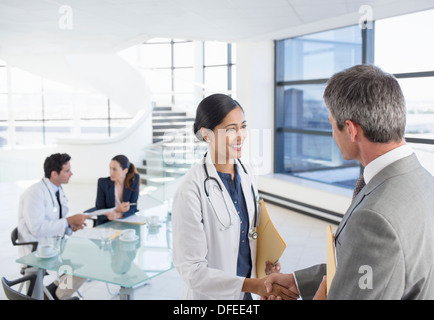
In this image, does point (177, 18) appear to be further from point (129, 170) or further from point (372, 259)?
point (372, 259)

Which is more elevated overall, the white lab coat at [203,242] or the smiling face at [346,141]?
the smiling face at [346,141]

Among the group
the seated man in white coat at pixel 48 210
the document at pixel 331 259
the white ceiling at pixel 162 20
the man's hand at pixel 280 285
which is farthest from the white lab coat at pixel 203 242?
the white ceiling at pixel 162 20

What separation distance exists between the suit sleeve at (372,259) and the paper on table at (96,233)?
7.95ft

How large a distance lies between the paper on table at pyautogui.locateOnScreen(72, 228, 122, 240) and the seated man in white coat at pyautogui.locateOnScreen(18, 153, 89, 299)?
0.18 meters

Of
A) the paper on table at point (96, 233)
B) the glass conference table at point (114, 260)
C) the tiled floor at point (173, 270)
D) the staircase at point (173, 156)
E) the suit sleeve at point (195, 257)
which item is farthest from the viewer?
the staircase at point (173, 156)

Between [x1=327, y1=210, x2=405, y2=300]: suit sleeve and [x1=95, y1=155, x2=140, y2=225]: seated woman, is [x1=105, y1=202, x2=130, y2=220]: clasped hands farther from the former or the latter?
Answer: [x1=327, y1=210, x2=405, y2=300]: suit sleeve

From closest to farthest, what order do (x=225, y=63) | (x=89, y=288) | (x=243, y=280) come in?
(x=243, y=280) < (x=89, y=288) < (x=225, y=63)

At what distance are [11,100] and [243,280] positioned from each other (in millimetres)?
13272

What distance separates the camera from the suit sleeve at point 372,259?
0.89 meters

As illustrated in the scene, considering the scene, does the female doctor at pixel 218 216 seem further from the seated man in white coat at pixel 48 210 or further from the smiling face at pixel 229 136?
the seated man in white coat at pixel 48 210

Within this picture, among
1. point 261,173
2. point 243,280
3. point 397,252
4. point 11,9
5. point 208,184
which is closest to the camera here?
point 397,252
